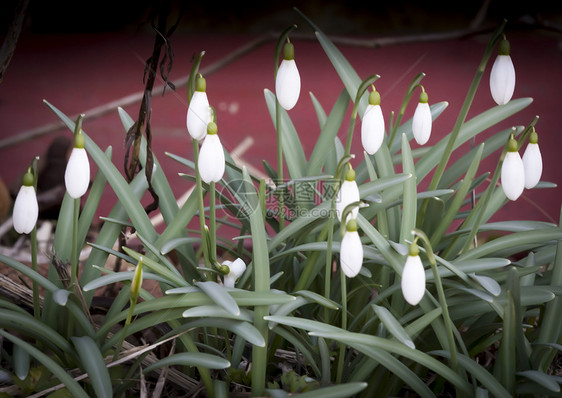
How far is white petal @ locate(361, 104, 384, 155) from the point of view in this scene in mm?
664

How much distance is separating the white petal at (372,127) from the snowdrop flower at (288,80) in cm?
8

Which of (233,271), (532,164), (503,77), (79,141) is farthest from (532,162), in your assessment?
(79,141)

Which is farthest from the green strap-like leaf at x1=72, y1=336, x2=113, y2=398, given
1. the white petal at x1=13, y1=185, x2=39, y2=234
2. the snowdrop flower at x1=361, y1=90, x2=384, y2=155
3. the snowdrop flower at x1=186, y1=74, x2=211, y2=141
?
the snowdrop flower at x1=361, y1=90, x2=384, y2=155

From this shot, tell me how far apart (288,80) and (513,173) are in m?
0.27

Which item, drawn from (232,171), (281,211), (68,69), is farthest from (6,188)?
(281,211)

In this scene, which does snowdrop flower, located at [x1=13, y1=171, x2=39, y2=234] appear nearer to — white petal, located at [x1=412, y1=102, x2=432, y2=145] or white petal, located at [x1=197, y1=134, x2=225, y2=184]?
white petal, located at [x1=197, y1=134, x2=225, y2=184]

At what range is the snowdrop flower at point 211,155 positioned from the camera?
61 centimetres

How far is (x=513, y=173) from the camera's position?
25.8 inches

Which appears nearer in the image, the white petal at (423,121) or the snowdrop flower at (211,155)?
the snowdrop flower at (211,155)

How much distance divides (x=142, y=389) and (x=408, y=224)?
14.4 inches

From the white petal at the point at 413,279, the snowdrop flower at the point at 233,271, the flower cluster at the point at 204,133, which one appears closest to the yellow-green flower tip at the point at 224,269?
the snowdrop flower at the point at 233,271

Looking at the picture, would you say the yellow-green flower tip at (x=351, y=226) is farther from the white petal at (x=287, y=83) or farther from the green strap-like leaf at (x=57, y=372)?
the green strap-like leaf at (x=57, y=372)

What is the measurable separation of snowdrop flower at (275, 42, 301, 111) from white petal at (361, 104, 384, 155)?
8 centimetres

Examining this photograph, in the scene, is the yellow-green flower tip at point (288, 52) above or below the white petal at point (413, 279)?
above
